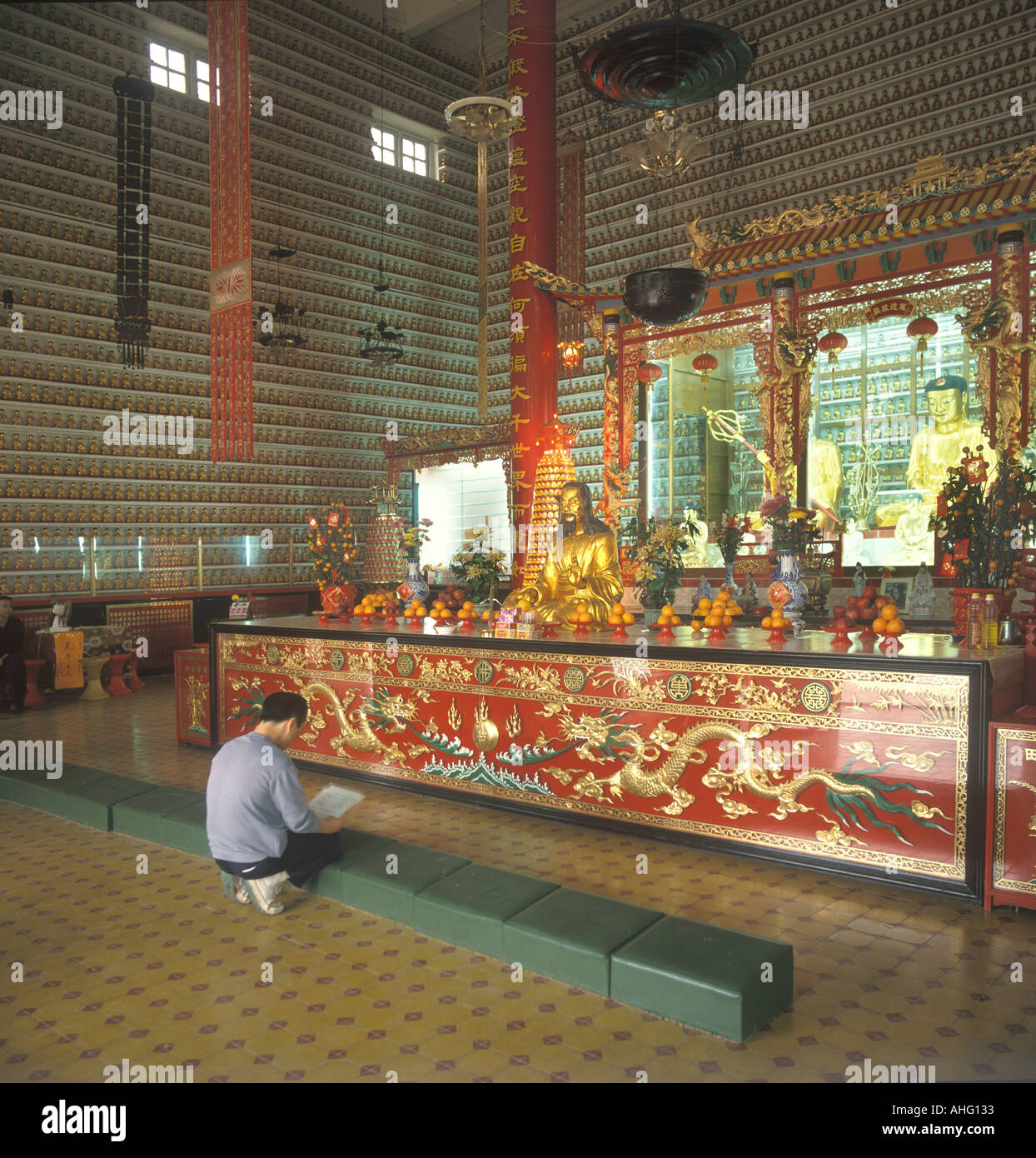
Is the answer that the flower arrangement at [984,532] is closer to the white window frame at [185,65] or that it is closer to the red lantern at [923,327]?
the red lantern at [923,327]

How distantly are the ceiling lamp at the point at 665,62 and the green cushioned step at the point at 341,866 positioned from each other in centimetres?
484

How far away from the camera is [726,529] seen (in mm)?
7527

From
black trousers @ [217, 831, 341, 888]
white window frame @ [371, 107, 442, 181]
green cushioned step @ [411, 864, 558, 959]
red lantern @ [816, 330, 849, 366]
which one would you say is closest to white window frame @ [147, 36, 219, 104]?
white window frame @ [371, 107, 442, 181]

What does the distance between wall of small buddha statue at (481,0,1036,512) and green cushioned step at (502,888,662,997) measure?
7.53m

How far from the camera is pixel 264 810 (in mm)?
3088

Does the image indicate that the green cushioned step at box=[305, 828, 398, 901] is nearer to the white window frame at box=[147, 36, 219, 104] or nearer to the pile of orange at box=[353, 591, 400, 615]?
the pile of orange at box=[353, 591, 400, 615]

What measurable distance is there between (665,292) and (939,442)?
4692mm

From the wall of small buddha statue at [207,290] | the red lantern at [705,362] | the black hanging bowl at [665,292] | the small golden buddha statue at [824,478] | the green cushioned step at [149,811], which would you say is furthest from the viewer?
the wall of small buddha statue at [207,290]

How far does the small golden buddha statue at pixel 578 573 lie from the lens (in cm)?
475

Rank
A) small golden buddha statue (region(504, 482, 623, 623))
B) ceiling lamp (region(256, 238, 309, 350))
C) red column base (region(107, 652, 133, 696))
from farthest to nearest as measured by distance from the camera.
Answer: ceiling lamp (region(256, 238, 309, 350)) < red column base (region(107, 652, 133, 696)) < small golden buddha statue (region(504, 482, 623, 623))

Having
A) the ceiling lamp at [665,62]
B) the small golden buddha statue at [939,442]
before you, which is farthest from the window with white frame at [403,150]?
the small golden buddha statue at [939,442]

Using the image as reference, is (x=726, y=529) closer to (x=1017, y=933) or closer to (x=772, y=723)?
(x=772, y=723)

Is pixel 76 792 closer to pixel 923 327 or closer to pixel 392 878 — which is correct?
pixel 392 878

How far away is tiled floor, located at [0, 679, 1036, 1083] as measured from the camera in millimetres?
2166
